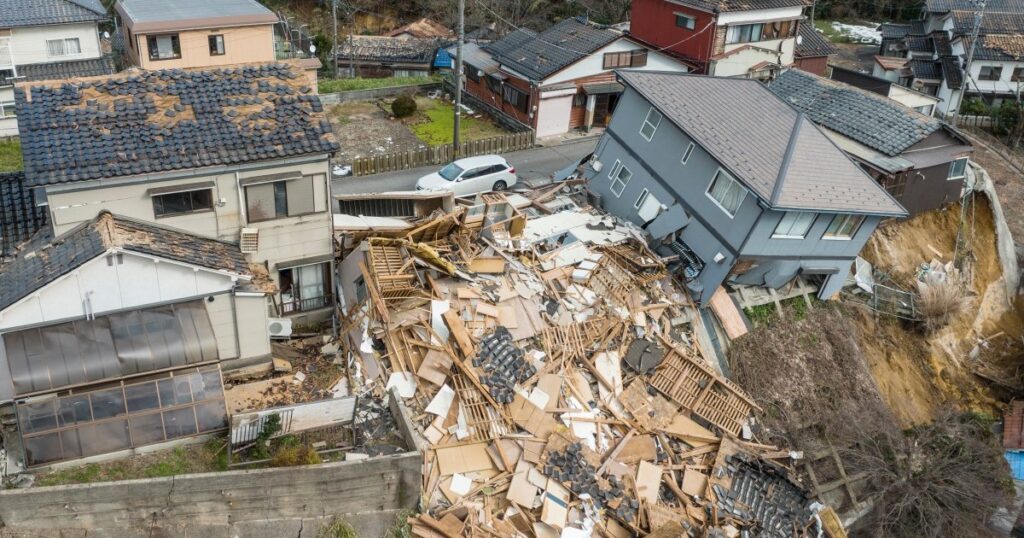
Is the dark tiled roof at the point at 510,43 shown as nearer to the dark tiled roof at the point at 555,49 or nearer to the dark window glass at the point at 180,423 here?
the dark tiled roof at the point at 555,49

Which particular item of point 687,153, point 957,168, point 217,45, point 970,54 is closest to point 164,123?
point 687,153

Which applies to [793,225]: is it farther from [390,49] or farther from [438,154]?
[390,49]

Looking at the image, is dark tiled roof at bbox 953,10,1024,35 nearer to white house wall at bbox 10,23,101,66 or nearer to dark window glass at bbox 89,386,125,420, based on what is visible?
white house wall at bbox 10,23,101,66

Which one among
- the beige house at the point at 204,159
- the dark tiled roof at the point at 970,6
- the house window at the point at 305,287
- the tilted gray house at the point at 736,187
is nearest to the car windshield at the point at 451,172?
the tilted gray house at the point at 736,187

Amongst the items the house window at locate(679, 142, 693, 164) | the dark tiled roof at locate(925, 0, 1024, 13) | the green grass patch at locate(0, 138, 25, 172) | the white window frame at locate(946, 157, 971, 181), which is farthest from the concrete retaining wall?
the dark tiled roof at locate(925, 0, 1024, 13)

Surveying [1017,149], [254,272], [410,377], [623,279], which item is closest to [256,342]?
[254,272]

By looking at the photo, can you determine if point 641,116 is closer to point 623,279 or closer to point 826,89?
point 623,279
